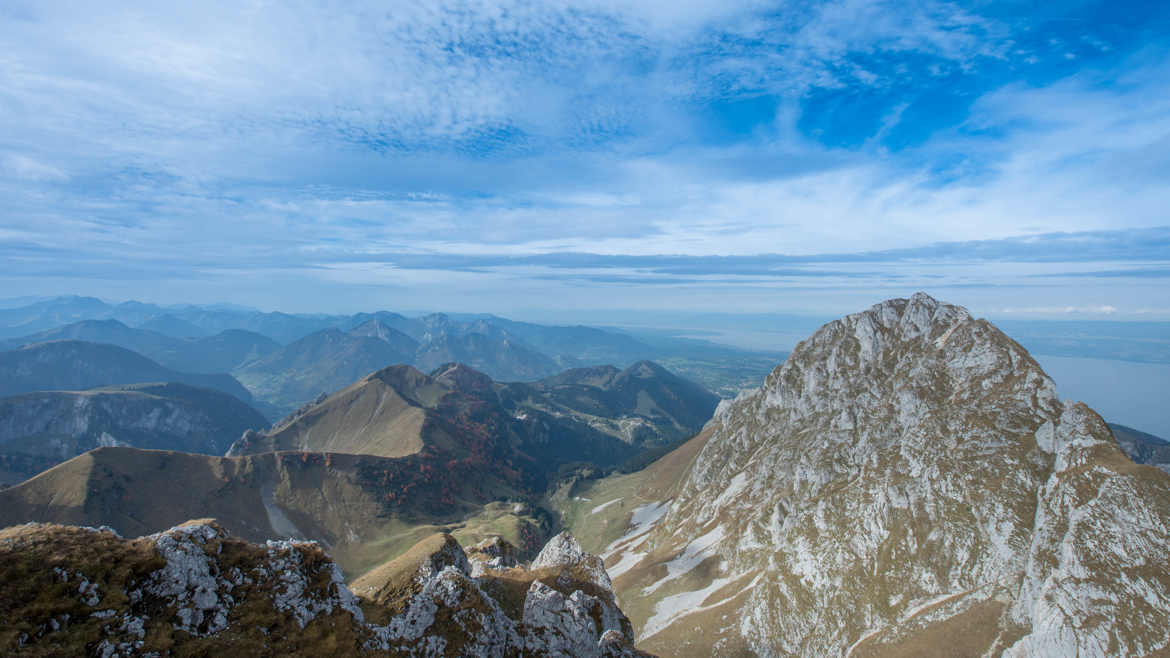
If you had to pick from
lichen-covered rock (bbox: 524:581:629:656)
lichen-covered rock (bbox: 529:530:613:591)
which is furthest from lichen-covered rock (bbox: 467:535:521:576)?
lichen-covered rock (bbox: 524:581:629:656)

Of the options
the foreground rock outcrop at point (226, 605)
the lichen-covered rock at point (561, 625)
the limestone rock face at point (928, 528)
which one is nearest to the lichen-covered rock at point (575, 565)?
the lichen-covered rock at point (561, 625)

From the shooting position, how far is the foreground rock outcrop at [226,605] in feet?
69.6

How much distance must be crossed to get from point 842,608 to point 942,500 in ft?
96.1

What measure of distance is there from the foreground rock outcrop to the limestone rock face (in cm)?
7019

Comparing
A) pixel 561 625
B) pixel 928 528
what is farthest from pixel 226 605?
pixel 928 528

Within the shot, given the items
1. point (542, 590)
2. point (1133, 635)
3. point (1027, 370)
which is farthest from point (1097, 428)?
point (542, 590)

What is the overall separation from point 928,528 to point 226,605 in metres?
110

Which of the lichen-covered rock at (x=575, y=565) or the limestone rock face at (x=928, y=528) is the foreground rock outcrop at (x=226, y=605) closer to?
the lichen-covered rock at (x=575, y=565)

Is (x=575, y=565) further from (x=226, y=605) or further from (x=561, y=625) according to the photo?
(x=226, y=605)

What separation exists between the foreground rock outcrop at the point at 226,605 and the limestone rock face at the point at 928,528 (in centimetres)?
7019

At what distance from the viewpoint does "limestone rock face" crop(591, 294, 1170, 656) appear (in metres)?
64.2

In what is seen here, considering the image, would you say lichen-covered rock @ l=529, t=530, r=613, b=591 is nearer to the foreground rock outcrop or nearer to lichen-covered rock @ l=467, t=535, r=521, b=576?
lichen-covered rock @ l=467, t=535, r=521, b=576

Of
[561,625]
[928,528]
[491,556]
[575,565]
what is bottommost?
[928,528]

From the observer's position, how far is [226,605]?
26.3 metres
